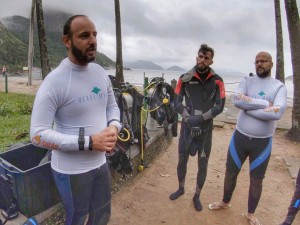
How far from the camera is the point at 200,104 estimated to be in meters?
3.93

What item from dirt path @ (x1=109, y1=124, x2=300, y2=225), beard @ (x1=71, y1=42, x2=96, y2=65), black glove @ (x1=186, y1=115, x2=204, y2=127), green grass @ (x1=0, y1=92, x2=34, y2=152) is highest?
beard @ (x1=71, y1=42, x2=96, y2=65)

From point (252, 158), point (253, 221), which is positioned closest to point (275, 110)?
point (252, 158)

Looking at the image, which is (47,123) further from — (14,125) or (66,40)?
(14,125)

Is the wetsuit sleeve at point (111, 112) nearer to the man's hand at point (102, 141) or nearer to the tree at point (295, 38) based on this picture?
the man's hand at point (102, 141)

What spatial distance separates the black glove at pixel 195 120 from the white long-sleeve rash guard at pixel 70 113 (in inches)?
67.8

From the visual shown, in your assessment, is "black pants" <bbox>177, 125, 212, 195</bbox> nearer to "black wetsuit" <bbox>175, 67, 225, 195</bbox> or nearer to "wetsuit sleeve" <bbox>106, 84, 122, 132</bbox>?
"black wetsuit" <bbox>175, 67, 225, 195</bbox>

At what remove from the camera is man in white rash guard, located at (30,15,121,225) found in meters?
1.93

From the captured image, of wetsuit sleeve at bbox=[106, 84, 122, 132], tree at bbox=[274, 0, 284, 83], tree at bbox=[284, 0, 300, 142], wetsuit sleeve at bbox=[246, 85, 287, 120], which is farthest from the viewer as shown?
tree at bbox=[274, 0, 284, 83]

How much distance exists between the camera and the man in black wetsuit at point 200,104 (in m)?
3.81

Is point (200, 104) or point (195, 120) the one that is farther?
point (200, 104)

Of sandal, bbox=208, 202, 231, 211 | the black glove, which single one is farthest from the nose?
sandal, bbox=208, 202, 231, 211

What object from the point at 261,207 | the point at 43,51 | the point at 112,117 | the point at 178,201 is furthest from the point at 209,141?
the point at 43,51

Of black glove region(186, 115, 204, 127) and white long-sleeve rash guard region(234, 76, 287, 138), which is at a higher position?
white long-sleeve rash guard region(234, 76, 287, 138)

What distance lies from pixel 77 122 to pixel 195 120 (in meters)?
2.10
